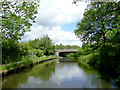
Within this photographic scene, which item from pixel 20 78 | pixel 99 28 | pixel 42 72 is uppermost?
pixel 99 28

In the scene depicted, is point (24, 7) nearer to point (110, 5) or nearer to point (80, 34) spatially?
point (110, 5)

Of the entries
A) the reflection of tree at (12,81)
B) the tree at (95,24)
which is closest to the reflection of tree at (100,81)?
the reflection of tree at (12,81)

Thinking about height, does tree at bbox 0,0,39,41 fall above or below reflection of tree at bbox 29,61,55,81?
above

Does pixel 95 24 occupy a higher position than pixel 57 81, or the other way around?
pixel 95 24

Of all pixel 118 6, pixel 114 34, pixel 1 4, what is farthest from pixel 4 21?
pixel 118 6

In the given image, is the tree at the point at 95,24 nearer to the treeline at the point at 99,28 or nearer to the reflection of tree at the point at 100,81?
the treeline at the point at 99,28

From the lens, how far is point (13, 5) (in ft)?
31.7

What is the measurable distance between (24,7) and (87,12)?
463 inches

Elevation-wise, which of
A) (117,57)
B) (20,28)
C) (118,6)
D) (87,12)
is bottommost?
(117,57)

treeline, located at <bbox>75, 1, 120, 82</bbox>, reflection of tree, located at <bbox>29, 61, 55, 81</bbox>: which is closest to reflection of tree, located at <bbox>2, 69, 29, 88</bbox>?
reflection of tree, located at <bbox>29, 61, 55, 81</bbox>

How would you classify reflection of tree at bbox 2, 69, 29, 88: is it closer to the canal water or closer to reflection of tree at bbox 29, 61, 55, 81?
the canal water

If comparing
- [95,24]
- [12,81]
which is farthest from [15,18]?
[95,24]

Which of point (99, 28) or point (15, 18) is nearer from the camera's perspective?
point (15, 18)

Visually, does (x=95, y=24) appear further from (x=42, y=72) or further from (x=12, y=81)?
(x=12, y=81)
